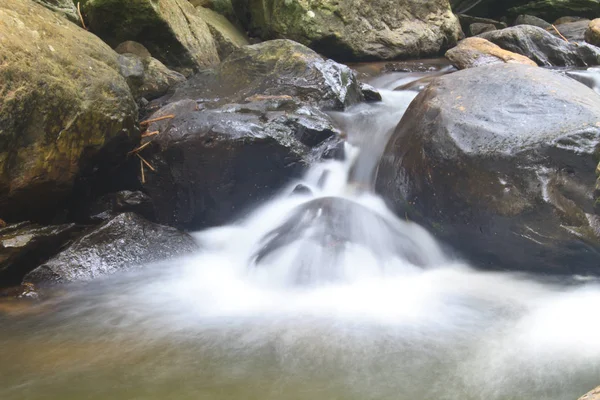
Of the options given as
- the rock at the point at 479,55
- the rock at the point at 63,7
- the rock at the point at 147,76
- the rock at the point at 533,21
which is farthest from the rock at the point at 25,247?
the rock at the point at 533,21

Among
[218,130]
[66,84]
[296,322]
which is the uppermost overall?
[66,84]

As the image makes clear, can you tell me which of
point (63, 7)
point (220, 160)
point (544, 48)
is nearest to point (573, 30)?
point (544, 48)

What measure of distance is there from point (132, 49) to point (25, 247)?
323 cm

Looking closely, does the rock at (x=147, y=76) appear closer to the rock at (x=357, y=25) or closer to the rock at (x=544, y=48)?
the rock at (x=357, y=25)

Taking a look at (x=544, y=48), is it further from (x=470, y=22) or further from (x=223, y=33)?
(x=223, y=33)

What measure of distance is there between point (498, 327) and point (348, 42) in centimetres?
664

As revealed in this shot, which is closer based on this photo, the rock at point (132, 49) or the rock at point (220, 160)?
the rock at point (220, 160)

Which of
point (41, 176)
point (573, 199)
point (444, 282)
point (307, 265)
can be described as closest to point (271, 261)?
point (307, 265)

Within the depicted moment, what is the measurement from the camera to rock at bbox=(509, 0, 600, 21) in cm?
1145

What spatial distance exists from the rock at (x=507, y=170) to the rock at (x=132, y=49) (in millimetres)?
3540

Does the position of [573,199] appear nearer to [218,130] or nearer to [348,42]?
[218,130]

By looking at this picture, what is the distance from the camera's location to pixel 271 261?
11.8 ft

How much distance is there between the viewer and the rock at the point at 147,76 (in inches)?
196

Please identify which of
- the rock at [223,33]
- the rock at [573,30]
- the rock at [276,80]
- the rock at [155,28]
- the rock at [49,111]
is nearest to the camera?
the rock at [49,111]
